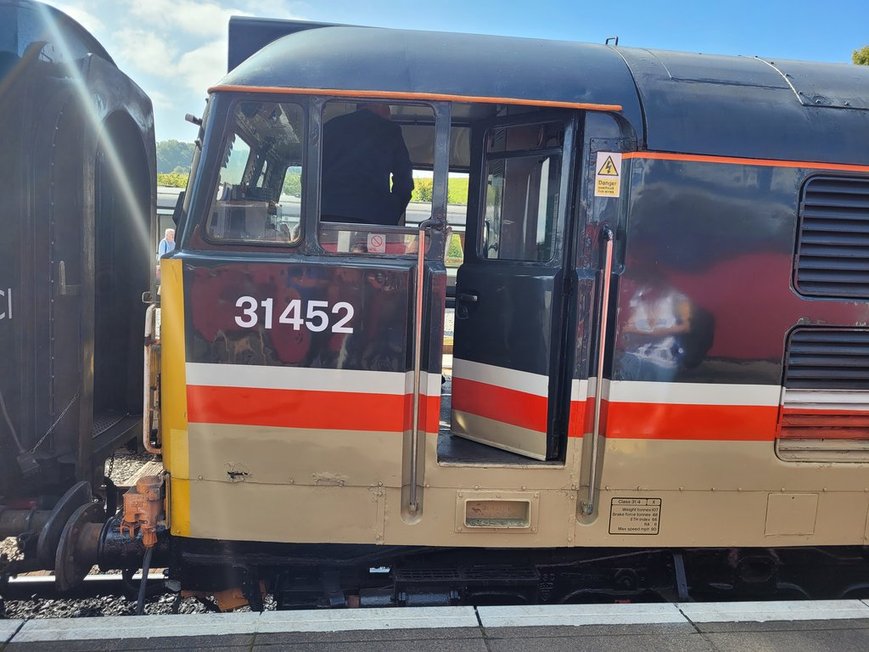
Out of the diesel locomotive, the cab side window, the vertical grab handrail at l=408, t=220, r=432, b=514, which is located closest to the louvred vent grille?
the diesel locomotive

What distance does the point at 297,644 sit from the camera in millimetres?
2604

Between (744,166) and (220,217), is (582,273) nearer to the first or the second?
(744,166)

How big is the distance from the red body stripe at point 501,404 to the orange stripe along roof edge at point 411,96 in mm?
1405

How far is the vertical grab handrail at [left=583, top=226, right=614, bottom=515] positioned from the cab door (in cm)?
18

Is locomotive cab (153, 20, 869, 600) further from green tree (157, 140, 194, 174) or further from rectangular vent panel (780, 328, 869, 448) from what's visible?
green tree (157, 140, 194, 174)

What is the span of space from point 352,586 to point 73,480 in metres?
1.68

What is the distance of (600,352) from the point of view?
2.96 m

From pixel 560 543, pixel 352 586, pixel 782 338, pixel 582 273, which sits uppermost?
pixel 582 273

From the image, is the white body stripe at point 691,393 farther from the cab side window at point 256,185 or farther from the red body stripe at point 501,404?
the cab side window at point 256,185

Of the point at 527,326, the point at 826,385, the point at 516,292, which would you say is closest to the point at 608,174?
the point at 516,292

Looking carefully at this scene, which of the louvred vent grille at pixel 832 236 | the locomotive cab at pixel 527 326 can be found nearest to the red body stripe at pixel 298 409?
the locomotive cab at pixel 527 326

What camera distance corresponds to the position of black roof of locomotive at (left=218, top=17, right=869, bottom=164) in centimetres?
286

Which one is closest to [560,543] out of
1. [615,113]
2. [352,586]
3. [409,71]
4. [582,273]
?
[352,586]

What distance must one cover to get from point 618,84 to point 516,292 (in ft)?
3.62
